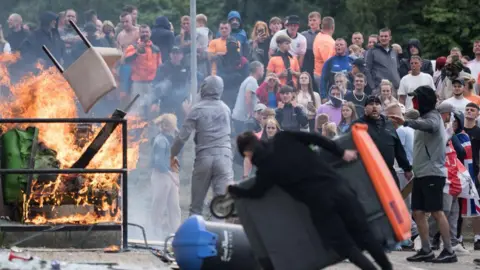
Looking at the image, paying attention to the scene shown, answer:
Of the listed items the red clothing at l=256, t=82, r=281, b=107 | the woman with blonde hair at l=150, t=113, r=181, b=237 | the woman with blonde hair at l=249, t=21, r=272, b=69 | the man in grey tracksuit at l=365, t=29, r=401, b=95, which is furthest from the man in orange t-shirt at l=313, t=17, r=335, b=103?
the woman with blonde hair at l=150, t=113, r=181, b=237

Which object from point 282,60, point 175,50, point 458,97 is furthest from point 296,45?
point 458,97

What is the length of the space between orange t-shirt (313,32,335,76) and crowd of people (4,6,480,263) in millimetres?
15

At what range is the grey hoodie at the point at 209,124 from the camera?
1780 cm

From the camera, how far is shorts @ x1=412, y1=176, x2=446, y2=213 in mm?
16625

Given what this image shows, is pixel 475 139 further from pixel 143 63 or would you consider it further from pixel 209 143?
pixel 143 63

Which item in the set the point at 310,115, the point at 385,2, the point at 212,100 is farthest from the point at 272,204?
the point at 385,2

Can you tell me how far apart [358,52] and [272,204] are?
1053 cm

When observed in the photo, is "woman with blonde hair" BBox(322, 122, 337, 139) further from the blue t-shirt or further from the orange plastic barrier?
the orange plastic barrier

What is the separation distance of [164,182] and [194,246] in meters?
6.01

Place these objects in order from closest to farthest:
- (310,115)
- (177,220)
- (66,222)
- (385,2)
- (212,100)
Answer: (66,222) → (212,100) → (177,220) → (310,115) → (385,2)

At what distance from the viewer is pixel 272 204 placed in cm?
1342

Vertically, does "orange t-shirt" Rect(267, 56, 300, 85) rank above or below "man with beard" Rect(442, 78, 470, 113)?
above

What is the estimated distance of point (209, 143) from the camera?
58.5 feet

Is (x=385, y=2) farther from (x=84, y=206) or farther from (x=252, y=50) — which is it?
(x=84, y=206)
